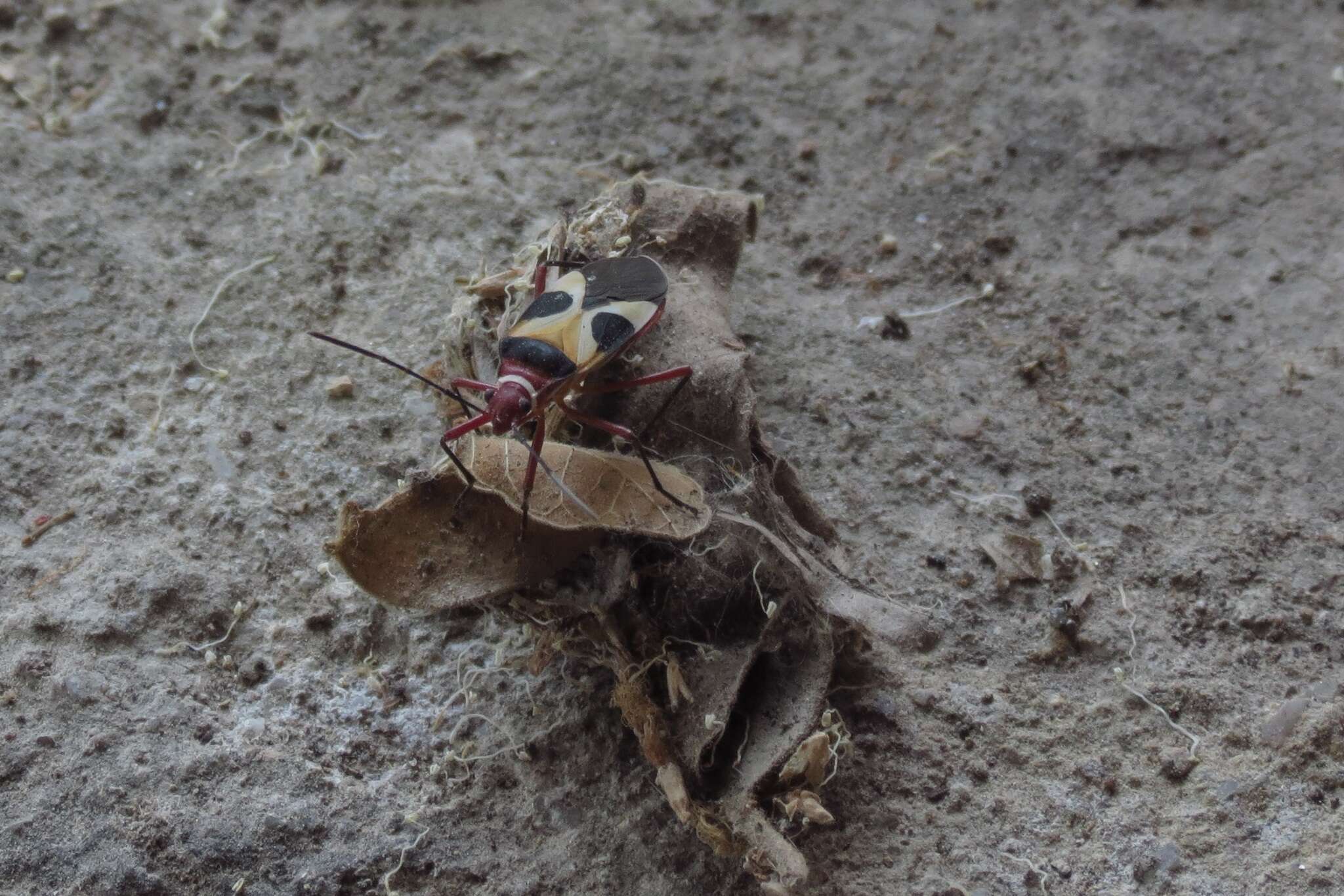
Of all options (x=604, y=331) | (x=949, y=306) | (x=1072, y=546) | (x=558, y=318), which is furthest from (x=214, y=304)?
(x=1072, y=546)

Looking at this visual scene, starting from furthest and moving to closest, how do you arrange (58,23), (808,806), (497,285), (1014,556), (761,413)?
1. (58,23)
2. (761,413)
3. (1014,556)
4. (497,285)
5. (808,806)

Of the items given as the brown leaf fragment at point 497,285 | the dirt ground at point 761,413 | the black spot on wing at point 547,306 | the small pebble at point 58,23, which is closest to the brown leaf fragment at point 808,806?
the dirt ground at point 761,413

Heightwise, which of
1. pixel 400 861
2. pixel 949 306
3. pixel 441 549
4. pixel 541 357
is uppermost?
pixel 541 357

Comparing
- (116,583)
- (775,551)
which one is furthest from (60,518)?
(775,551)

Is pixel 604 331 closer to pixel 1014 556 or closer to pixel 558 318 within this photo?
pixel 558 318

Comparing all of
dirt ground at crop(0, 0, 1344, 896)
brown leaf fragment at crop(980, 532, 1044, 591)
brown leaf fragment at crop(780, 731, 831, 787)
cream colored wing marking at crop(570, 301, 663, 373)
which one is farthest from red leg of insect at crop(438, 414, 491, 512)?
brown leaf fragment at crop(980, 532, 1044, 591)

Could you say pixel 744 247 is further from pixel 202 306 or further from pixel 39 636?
pixel 39 636
